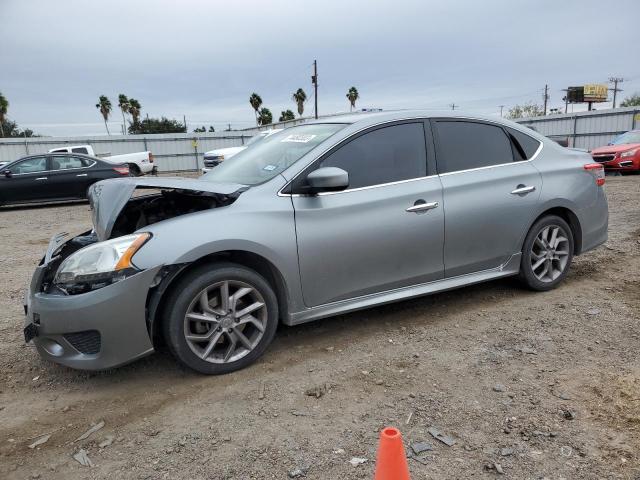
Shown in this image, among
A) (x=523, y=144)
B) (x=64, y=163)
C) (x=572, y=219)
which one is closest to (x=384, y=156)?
(x=523, y=144)

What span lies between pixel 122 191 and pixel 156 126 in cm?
6909

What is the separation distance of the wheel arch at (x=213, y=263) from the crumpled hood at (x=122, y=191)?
428mm

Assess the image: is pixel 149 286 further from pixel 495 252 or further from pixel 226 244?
pixel 495 252

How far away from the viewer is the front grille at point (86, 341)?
2816 millimetres

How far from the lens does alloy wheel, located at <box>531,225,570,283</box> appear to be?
171 inches

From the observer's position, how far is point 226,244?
9.80ft

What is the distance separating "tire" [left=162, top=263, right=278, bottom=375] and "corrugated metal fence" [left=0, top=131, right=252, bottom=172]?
27628 millimetres

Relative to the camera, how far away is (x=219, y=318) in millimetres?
3033

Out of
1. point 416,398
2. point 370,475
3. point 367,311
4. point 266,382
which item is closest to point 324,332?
point 367,311

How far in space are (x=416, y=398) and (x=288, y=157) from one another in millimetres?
1872

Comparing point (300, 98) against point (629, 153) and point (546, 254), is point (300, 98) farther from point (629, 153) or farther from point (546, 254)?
point (546, 254)

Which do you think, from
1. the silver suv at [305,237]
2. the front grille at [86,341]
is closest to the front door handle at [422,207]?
the silver suv at [305,237]

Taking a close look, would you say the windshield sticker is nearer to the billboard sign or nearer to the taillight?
the taillight

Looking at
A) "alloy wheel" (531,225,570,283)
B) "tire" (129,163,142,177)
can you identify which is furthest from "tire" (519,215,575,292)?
"tire" (129,163,142,177)
